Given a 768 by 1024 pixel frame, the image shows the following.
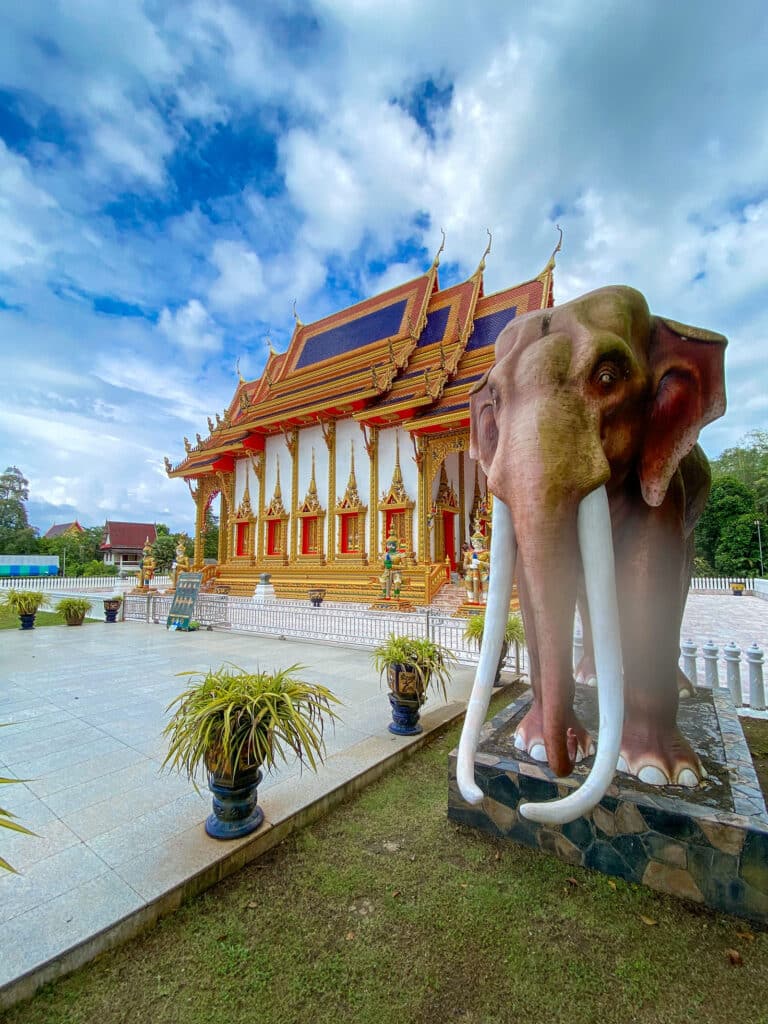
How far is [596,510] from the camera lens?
1.73 m

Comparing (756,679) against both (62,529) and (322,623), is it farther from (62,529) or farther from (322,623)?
(62,529)

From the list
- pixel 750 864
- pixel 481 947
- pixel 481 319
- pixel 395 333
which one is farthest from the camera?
pixel 395 333

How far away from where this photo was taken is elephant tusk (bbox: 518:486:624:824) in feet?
4.94

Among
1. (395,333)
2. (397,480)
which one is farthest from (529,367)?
(395,333)

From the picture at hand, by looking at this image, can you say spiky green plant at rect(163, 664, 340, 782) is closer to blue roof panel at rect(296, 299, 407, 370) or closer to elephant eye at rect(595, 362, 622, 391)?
elephant eye at rect(595, 362, 622, 391)

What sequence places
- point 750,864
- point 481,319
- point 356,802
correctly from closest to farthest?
point 750,864, point 356,802, point 481,319

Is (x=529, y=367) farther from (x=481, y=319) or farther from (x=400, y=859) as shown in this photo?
(x=481, y=319)

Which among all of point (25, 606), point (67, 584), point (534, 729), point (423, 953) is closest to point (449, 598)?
point (25, 606)

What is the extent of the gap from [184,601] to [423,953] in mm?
9148

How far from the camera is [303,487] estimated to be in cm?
1753

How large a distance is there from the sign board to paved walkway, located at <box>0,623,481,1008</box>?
3.73m

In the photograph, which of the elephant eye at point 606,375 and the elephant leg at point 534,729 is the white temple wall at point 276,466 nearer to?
the elephant leg at point 534,729

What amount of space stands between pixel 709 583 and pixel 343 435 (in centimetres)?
1898

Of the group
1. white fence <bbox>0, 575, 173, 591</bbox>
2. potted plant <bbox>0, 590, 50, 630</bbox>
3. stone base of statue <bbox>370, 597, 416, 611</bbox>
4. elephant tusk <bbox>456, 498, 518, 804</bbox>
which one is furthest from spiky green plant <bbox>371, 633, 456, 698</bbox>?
white fence <bbox>0, 575, 173, 591</bbox>
